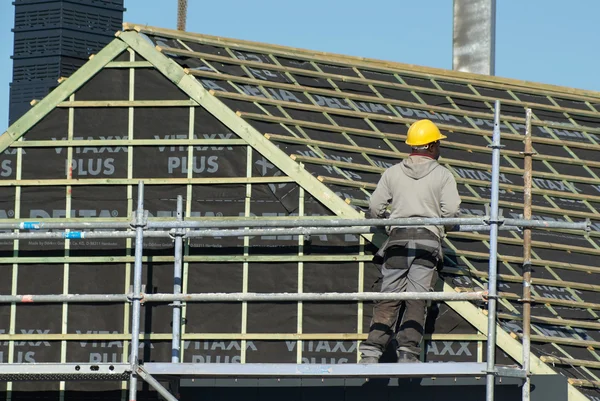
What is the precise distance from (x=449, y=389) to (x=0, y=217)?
16.7ft

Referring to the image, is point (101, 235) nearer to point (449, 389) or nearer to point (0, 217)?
point (0, 217)

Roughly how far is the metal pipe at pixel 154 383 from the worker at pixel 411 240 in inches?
70.6

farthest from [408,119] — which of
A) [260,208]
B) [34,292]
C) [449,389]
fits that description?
[34,292]

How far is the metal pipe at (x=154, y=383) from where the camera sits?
32.5ft

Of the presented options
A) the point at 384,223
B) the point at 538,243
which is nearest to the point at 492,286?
the point at 384,223

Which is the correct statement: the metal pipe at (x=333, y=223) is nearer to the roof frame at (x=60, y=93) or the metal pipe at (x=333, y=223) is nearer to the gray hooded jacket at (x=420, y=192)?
the gray hooded jacket at (x=420, y=192)

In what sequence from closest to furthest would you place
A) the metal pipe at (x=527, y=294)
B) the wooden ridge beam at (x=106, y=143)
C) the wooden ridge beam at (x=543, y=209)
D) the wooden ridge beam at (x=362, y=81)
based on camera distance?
the metal pipe at (x=527, y=294) < the wooden ridge beam at (x=106, y=143) < the wooden ridge beam at (x=543, y=209) < the wooden ridge beam at (x=362, y=81)

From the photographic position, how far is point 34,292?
11703 mm

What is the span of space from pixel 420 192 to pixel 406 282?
32.8 inches

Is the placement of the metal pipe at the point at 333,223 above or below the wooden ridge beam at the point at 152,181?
below

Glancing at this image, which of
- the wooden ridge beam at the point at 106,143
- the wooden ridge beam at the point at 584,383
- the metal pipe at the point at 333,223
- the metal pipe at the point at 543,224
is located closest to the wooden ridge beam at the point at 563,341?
the wooden ridge beam at the point at 584,383

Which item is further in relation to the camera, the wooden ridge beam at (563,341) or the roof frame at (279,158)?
the wooden ridge beam at (563,341)

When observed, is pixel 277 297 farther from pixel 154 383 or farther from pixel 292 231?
pixel 154 383

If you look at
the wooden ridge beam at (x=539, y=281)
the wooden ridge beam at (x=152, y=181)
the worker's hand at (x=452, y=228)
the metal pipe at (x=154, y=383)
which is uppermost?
the wooden ridge beam at (x=152, y=181)
